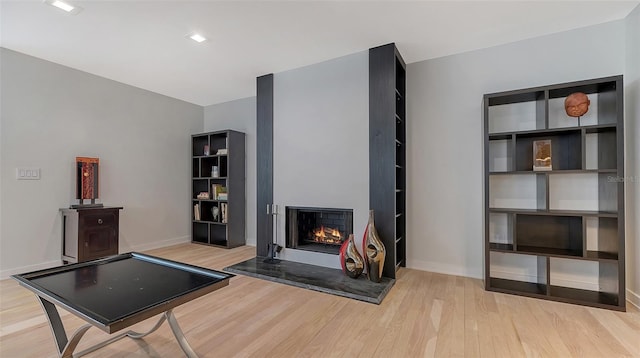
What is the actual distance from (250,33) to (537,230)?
3435mm

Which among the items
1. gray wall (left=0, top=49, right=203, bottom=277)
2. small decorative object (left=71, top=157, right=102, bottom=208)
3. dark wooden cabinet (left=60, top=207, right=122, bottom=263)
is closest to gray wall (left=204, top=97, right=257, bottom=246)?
gray wall (left=0, top=49, right=203, bottom=277)

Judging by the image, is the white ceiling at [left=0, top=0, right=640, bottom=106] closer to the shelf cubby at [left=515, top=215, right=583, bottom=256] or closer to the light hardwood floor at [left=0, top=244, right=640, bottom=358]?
the shelf cubby at [left=515, top=215, right=583, bottom=256]

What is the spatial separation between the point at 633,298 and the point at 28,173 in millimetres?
6104

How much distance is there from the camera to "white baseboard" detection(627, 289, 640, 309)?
2.26 m

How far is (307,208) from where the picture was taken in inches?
136

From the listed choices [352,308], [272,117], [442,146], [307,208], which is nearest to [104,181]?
[272,117]

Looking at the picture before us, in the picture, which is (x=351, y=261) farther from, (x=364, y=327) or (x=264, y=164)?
(x=264, y=164)

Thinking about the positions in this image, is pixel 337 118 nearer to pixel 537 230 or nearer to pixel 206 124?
pixel 537 230

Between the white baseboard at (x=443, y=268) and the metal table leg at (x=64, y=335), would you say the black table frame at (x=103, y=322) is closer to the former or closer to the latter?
the metal table leg at (x=64, y=335)

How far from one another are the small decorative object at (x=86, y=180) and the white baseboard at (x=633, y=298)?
5.60 m

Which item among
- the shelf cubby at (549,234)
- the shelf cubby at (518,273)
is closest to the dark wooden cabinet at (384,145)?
the shelf cubby at (518,273)

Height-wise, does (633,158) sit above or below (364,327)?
above

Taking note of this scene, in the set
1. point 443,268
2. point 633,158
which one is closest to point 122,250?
point 443,268

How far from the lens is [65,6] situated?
2314 mm
